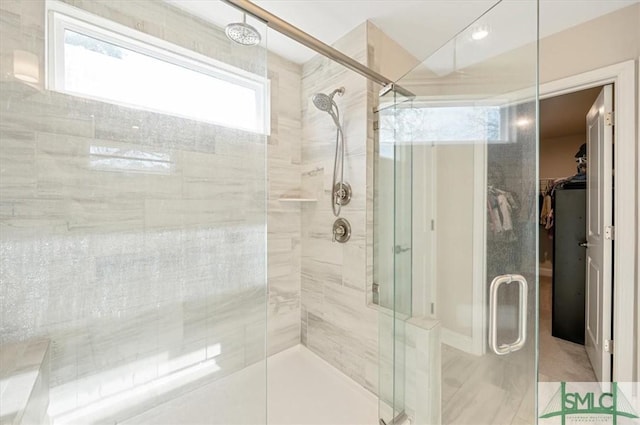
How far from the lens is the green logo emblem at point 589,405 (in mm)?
1553

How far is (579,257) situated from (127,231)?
3.55 meters

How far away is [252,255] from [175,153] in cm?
48

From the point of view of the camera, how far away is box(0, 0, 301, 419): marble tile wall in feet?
2.37

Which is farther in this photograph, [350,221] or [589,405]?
[350,221]

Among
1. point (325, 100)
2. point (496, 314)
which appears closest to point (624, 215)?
point (496, 314)

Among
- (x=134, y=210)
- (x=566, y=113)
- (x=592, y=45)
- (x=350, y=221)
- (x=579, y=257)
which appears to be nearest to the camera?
(x=134, y=210)

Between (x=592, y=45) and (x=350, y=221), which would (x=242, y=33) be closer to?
(x=350, y=221)

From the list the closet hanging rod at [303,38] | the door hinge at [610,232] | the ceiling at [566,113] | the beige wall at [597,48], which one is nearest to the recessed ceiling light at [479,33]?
the closet hanging rod at [303,38]

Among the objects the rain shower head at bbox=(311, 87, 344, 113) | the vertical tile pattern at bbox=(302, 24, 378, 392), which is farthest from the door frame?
the rain shower head at bbox=(311, 87, 344, 113)

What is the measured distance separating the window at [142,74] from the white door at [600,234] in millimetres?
2227

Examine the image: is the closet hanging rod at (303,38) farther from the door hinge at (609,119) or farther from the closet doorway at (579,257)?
the closet doorway at (579,257)

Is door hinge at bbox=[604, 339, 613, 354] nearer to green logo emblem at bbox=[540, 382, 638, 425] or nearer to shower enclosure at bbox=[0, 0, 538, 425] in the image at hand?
green logo emblem at bbox=[540, 382, 638, 425]

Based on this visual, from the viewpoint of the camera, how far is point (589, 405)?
1.70 m

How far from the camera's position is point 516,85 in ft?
3.68
